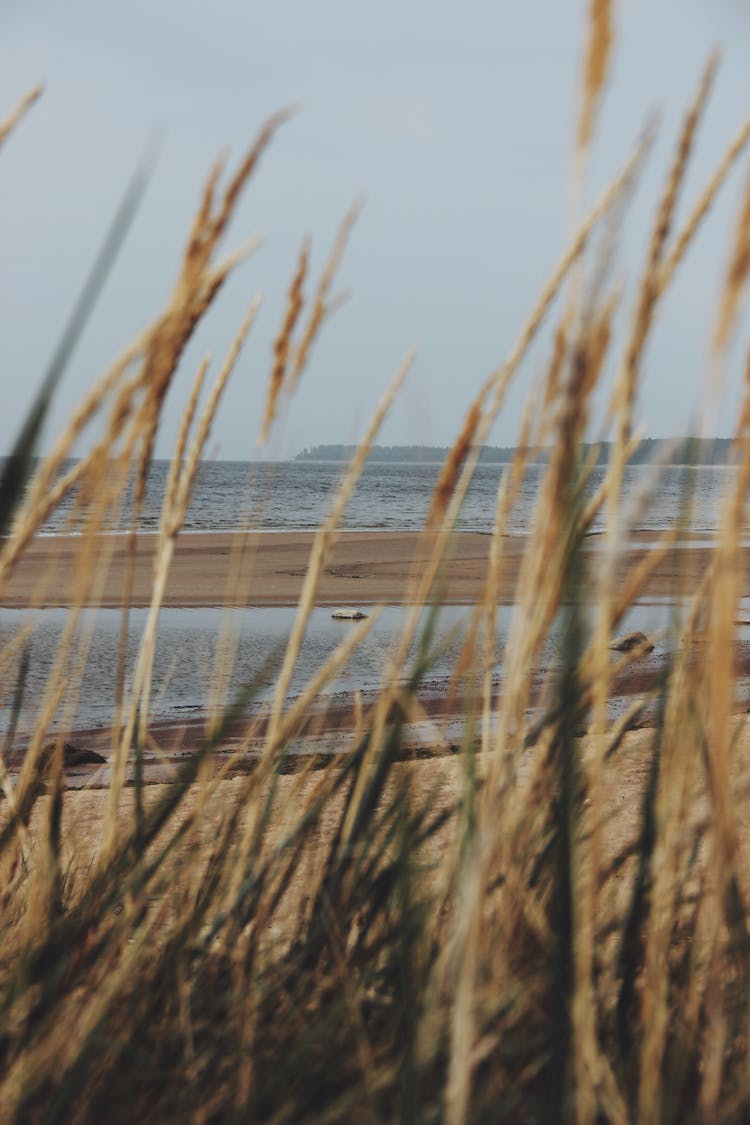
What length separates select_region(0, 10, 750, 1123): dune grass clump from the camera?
778 mm

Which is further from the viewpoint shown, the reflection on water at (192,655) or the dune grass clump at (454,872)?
the reflection on water at (192,655)

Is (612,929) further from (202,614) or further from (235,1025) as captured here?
(202,614)

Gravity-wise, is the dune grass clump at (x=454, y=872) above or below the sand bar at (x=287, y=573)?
above

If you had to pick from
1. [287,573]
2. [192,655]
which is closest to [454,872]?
[192,655]

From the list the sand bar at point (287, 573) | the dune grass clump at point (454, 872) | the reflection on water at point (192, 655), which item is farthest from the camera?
the sand bar at point (287, 573)

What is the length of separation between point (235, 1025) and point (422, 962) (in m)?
0.16

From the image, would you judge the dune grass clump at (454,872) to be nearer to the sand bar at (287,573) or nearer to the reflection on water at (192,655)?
the reflection on water at (192,655)

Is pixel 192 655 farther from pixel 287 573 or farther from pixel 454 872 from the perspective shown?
pixel 454 872

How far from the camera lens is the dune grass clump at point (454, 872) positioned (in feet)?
2.55

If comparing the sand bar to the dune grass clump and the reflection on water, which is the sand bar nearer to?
the reflection on water

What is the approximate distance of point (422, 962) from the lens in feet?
3.36

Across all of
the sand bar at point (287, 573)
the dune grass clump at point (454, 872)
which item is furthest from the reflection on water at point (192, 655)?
the dune grass clump at point (454, 872)

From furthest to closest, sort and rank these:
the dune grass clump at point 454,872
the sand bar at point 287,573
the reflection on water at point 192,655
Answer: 1. the sand bar at point 287,573
2. the reflection on water at point 192,655
3. the dune grass clump at point 454,872

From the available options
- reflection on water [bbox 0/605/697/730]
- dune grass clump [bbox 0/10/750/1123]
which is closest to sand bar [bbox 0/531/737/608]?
reflection on water [bbox 0/605/697/730]
